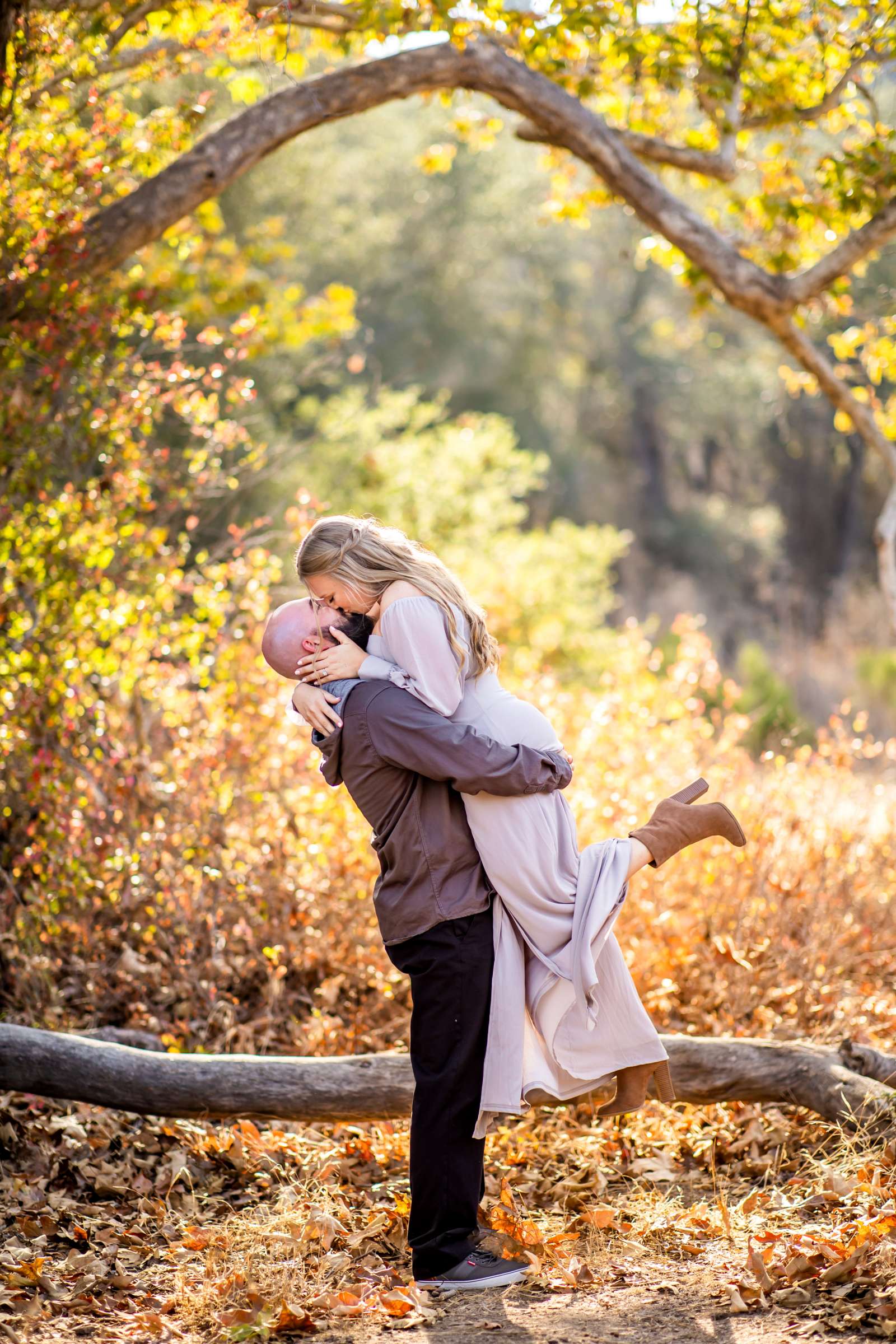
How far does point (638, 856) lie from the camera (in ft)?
10.0

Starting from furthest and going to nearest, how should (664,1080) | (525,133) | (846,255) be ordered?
(525,133) < (846,255) < (664,1080)

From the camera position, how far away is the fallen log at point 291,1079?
12.1 ft

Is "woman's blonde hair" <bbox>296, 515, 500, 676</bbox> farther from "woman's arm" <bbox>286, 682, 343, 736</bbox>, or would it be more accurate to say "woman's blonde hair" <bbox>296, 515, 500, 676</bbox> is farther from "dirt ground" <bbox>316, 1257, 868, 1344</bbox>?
"dirt ground" <bbox>316, 1257, 868, 1344</bbox>

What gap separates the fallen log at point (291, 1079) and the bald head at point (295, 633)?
4.82 feet

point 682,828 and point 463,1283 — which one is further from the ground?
point 682,828

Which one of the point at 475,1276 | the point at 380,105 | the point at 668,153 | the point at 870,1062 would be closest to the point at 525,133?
the point at 668,153

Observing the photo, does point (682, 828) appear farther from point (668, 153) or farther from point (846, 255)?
point (668, 153)

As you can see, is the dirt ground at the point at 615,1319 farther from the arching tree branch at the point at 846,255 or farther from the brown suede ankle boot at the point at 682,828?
the arching tree branch at the point at 846,255

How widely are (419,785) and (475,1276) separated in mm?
1265

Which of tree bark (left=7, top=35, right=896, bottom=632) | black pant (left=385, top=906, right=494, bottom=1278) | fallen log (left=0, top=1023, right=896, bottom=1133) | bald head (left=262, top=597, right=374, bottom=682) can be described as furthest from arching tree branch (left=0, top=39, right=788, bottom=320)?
black pant (left=385, top=906, right=494, bottom=1278)

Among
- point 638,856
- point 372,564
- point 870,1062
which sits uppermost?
point 372,564

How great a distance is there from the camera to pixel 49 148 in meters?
4.86

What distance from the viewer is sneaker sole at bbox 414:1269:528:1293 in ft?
9.73

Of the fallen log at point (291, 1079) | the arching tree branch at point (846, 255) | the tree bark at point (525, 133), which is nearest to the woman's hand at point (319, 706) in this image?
the fallen log at point (291, 1079)
